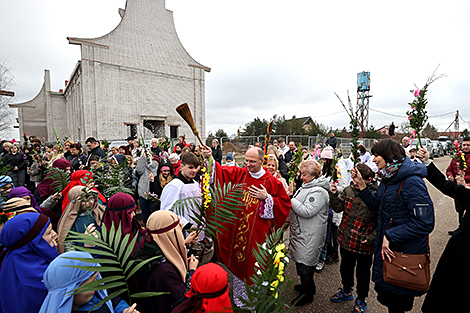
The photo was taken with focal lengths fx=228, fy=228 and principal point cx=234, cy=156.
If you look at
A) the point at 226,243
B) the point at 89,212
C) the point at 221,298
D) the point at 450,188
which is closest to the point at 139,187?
the point at 89,212

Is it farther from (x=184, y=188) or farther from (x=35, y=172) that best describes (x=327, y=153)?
(x=35, y=172)

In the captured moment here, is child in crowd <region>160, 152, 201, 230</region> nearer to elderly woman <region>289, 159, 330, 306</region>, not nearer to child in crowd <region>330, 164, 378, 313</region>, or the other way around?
elderly woman <region>289, 159, 330, 306</region>

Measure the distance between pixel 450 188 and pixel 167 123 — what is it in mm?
21961

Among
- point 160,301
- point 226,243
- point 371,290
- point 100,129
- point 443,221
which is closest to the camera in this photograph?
point 160,301

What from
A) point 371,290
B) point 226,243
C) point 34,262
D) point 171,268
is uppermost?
point 34,262

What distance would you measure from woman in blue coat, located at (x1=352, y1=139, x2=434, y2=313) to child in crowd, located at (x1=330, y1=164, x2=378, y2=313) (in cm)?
33

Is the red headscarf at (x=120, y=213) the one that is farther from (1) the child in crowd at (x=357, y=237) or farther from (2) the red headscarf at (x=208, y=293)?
(1) the child in crowd at (x=357, y=237)

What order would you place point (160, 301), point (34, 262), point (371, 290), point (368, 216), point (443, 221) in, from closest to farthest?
point (34, 262)
point (160, 301)
point (368, 216)
point (371, 290)
point (443, 221)

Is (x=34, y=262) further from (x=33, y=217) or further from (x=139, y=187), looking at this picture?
(x=139, y=187)

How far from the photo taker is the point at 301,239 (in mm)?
3094

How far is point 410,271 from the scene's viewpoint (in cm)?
225

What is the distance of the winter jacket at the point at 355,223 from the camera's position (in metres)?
2.90

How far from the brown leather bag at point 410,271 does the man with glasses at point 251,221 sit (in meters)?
1.28

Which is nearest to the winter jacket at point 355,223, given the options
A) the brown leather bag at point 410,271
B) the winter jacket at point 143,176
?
the brown leather bag at point 410,271
